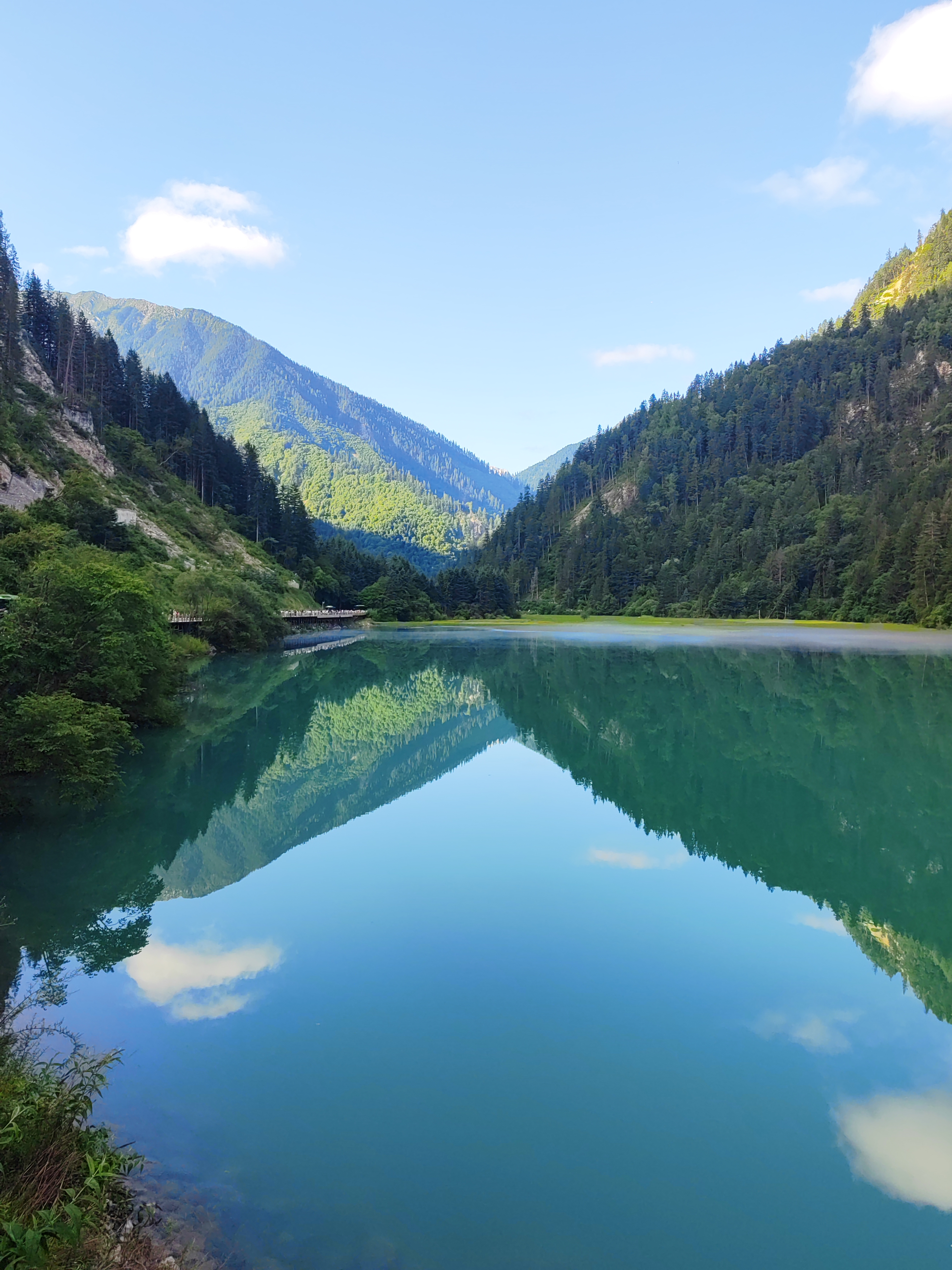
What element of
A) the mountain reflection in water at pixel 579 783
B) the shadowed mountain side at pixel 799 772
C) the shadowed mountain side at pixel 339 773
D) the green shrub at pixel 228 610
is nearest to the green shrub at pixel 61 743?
the mountain reflection in water at pixel 579 783

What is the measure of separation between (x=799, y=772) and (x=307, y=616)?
8398 cm

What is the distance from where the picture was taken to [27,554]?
31.4 metres

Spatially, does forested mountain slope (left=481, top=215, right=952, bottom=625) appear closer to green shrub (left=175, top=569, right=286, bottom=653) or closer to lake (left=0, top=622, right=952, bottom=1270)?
green shrub (left=175, top=569, right=286, bottom=653)

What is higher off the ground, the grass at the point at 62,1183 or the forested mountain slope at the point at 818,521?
the forested mountain slope at the point at 818,521

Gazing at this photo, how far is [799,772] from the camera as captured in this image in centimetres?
2509

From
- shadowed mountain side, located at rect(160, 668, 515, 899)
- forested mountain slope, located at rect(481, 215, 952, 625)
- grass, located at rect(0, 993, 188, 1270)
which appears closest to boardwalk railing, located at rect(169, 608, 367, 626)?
shadowed mountain side, located at rect(160, 668, 515, 899)

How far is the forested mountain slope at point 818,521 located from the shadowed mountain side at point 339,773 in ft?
271

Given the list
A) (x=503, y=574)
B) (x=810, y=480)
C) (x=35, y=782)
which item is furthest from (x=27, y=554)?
(x=810, y=480)

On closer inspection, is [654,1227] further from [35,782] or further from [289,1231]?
[35,782]

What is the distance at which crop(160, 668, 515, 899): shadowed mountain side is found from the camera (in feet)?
59.1

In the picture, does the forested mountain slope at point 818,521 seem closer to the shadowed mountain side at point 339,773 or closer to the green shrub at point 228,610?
the green shrub at point 228,610

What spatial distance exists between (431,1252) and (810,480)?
18057 cm

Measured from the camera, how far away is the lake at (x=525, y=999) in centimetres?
679

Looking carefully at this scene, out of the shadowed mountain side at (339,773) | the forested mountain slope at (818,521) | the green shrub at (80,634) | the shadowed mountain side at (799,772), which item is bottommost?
the shadowed mountain side at (339,773)
